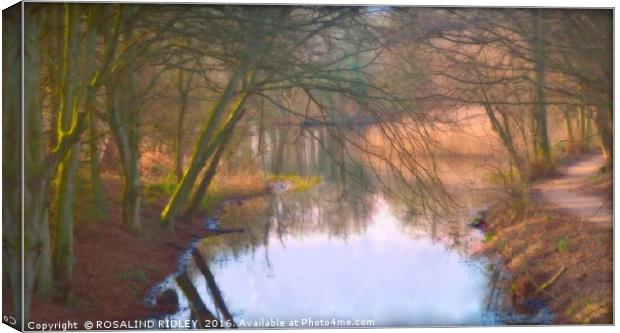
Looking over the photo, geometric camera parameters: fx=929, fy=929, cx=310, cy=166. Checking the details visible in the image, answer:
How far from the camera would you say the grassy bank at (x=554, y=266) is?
715cm

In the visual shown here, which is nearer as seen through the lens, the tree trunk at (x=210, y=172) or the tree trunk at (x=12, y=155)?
the tree trunk at (x=12, y=155)

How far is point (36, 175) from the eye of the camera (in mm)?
7000

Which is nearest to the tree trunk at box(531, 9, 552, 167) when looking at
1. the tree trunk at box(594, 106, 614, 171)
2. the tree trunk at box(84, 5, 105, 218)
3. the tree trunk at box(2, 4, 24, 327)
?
the tree trunk at box(594, 106, 614, 171)

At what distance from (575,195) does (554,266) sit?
58 centimetres

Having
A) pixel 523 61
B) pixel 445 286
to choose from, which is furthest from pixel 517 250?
pixel 523 61

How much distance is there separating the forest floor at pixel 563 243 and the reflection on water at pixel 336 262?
16 cm

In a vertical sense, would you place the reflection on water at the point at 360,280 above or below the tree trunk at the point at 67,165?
below

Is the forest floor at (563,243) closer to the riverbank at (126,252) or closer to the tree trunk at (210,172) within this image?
the riverbank at (126,252)

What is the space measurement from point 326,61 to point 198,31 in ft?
3.29

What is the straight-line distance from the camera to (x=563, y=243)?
23.5 feet

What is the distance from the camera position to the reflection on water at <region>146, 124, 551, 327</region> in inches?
279

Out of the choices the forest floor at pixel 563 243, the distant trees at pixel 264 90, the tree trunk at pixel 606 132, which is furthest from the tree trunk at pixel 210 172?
the tree trunk at pixel 606 132

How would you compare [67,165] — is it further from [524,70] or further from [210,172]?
[524,70]

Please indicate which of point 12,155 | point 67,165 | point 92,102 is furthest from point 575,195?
point 12,155
